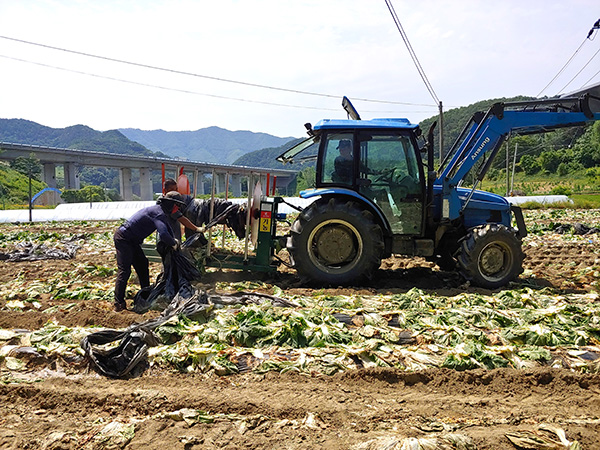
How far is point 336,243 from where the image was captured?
285 inches

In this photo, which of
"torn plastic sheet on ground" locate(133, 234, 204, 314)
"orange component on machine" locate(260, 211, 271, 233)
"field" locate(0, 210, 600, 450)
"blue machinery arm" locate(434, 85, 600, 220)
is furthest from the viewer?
"orange component on machine" locate(260, 211, 271, 233)

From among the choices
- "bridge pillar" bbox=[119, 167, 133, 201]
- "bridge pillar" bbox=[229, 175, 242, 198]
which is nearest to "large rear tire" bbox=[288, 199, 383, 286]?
"bridge pillar" bbox=[119, 167, 133, 201]

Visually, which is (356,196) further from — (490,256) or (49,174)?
(49,174)

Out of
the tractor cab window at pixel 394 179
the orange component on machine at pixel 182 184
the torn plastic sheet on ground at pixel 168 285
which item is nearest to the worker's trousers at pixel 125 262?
the torn plastic sheet on ground at pixel 168 285

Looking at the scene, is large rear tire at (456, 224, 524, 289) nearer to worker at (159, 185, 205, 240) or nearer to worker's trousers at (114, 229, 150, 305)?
worker at (159, 185, 205, 240)

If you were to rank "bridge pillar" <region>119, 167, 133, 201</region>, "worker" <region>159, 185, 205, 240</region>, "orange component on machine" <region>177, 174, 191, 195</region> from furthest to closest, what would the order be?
"bridge pillar" <region>119, 167, 133, 201</region>
"orange component on machine" <region>177, 174, 191, 195</region>
"worker" <region>159, 185, 205, 240</region>

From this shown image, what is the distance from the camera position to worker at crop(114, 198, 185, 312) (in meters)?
6.32

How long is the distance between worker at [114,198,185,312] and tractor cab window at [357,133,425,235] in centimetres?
286

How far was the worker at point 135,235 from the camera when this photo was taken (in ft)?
20.7

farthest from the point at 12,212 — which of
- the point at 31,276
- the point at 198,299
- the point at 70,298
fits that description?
the point at 198,299

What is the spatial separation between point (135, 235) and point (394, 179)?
3878 millimetres

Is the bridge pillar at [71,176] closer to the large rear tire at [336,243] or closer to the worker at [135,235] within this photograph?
the worker at [135,235]

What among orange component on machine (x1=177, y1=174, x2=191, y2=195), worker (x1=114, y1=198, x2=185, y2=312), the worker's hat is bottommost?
worker (x1=114, y1=198, x2=185, y2=312)

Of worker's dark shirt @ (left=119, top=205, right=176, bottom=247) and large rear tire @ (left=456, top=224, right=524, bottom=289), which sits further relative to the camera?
large rear tire @ (left=456, top=224, right=524, bottom=289)
